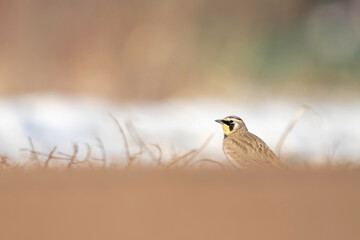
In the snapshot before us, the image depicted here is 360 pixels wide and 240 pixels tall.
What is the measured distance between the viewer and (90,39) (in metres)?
8.72

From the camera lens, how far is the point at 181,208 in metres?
1.04

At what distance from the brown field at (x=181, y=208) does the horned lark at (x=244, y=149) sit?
0.72m

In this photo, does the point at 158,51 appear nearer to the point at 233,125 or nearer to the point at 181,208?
the point at 233,125

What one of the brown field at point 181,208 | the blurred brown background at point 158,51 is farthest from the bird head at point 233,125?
the blurred brown background at point 158,51

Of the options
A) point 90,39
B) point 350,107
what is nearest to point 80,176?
point 350,107

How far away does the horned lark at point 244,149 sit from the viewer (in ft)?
6.93

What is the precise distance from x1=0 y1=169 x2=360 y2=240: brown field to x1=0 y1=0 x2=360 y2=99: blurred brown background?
735 cm

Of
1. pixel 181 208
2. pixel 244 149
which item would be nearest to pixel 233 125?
pixel 244 149

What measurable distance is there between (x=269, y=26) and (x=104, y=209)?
8050 mm

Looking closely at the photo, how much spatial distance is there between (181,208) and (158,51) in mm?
7659

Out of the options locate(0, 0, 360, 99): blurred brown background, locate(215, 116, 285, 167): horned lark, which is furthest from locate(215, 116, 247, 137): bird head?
locate(0, 0, 360, 99): blurred brown background

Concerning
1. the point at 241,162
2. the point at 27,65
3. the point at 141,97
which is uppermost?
the point at 27,65

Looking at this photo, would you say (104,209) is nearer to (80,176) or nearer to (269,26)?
(80,176)

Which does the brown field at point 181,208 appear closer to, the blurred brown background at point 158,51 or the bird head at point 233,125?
the bird head at point 233,125
